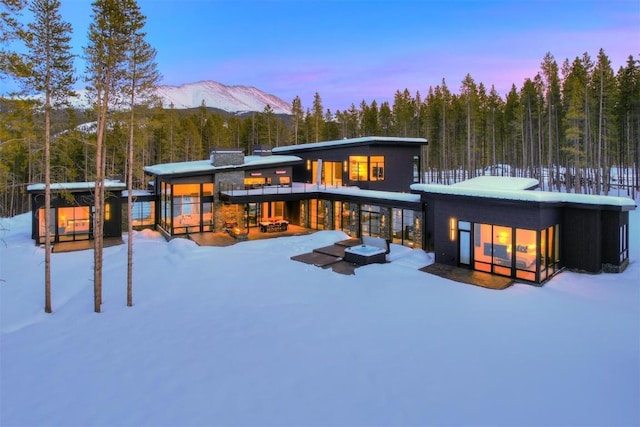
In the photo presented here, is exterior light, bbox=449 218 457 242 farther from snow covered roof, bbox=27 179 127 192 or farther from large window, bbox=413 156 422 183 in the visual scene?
snow covered roof, bbox=27 179 127 192

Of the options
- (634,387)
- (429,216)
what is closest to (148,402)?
(634,387)

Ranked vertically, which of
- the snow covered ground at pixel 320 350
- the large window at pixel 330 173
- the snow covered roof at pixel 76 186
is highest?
the large window at pixel 330 173

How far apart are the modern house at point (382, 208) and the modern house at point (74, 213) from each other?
0.18 feet

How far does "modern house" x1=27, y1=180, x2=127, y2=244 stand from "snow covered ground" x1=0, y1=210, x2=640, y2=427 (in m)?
6.26

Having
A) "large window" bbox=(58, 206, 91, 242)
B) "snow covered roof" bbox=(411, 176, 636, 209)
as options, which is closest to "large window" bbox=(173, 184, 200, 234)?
"large window" bbox=(58, 206, 91, 242)

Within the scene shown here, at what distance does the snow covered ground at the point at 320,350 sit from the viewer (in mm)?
7000

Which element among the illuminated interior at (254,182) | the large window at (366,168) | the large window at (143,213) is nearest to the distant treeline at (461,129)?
the large window at (143,213)

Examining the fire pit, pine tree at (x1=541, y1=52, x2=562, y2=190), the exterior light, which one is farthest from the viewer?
pine tree at (x1=541, y1=52, x2=562, y2=190)

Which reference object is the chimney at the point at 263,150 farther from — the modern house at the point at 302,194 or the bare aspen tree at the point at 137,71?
the bare aspen tree at the point at 137,71

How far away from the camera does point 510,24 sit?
2369cm

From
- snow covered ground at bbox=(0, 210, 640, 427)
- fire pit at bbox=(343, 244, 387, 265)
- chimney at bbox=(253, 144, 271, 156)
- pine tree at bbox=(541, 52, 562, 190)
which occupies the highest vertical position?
pine tree at bbox=(541, 52, 562, 190)

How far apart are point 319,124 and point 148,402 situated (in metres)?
51.2

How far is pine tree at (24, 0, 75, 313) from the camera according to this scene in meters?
12.5

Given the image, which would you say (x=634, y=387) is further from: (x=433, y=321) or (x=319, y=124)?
(x=319, y=124)
